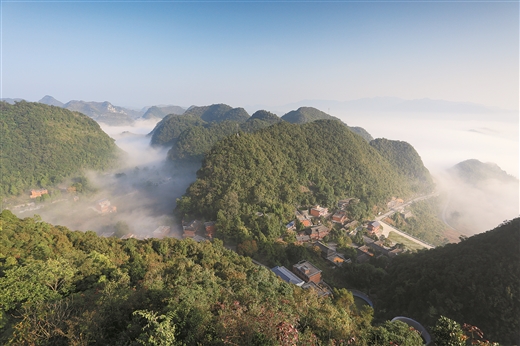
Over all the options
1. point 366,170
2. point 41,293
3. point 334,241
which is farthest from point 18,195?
point 366,170

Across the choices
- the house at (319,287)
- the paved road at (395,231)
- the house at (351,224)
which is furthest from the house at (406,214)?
the house at (319,287)

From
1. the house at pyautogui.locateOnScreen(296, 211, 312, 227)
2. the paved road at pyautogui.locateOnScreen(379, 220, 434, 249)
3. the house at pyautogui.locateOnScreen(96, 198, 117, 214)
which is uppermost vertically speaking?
the house at pyautogui.locateOnScreen(296, 211, 312, 227)

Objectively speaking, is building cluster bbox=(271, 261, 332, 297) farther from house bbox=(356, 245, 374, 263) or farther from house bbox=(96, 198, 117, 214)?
house bbox=(96, 198, 117, 214)

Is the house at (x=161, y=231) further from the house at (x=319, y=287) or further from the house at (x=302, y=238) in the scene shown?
the house at (x=319, y=287)

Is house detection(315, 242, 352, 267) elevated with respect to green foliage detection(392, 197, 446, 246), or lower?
elevated

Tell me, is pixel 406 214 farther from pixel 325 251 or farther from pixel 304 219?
pixel 325 251

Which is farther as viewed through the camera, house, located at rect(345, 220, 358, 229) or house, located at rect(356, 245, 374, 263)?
house, located at rect(345, 220, 358, 229)

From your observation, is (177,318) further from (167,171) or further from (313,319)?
(167,171)

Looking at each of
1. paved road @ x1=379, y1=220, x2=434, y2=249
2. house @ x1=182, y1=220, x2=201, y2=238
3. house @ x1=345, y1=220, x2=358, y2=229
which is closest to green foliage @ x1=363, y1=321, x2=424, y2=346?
house @ x1=182, y1=220, x2=201, y2=238
